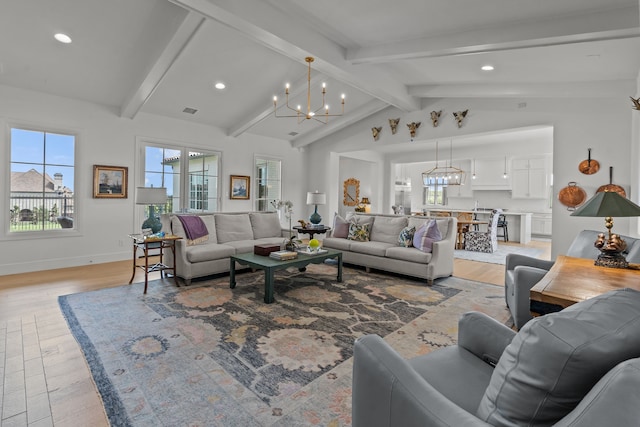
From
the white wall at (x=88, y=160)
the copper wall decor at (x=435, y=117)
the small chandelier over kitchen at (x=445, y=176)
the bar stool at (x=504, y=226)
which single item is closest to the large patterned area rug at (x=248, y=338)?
the white wall at (x=88, y=160)

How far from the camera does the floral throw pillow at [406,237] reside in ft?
15.9

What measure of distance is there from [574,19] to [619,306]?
3.37 meters

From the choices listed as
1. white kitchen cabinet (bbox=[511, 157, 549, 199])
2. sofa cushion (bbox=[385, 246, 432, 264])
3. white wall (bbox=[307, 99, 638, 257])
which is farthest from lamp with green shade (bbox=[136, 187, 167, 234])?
white kitchen cabinet (bbox=[511, 157, 549, 199])

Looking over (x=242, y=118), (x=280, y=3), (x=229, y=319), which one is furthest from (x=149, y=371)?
(x=242, y=118)

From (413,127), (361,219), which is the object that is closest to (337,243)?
(361,219)

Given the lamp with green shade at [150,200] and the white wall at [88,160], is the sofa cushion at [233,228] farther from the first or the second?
the white wall at [88,160]

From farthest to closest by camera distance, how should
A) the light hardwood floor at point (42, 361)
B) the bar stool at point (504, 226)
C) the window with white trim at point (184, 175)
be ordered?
1. the bar stool at point (504, 226)
2. the window with white trim at point (184, 175)
3. the light hardwood floor at point (42, 361)

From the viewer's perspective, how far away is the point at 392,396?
1099mm

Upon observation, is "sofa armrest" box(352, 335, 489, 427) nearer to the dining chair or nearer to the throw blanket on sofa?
the throw blanket on sofa

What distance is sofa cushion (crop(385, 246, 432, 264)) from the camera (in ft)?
14.4

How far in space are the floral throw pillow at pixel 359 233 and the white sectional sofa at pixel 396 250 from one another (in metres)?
0.08

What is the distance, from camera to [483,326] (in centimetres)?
152

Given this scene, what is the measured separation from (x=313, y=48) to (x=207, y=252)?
9.57ft

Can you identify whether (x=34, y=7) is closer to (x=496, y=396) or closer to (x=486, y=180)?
(x=496, y=396)
